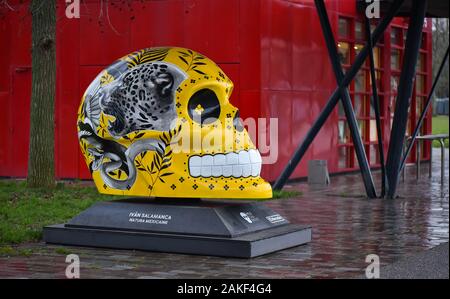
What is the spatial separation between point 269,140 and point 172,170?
9137mm

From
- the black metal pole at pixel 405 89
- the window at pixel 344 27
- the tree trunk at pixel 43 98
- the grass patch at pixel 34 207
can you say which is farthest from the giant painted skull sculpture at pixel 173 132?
the window at pixel 344 27

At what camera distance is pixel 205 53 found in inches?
758

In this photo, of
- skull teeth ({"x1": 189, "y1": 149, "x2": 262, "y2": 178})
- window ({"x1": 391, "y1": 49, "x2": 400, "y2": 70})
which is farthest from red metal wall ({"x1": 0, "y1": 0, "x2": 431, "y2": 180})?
skull teeth ({"x1": 189, "y1": 149, "x2": 262, "y2": 178})

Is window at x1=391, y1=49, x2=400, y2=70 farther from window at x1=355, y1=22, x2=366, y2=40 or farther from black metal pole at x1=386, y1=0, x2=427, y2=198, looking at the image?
black metal pole at x1=386, y1=0, x2=427, y2=198

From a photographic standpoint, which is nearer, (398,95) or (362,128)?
(398,95)

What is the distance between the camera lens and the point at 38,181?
54.4 feet

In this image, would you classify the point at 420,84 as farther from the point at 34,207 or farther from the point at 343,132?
the point at 34,207

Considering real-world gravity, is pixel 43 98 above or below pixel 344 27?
below

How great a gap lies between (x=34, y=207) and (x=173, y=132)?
4425 millimetres

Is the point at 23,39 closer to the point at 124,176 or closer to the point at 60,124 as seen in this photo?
the point at 60,124

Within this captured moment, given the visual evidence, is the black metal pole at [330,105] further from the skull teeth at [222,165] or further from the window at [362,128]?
the skull teeth at [222,165]

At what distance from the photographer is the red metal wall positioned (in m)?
19.0

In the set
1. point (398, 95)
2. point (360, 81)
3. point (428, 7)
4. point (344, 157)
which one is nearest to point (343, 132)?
point (344, 157)
